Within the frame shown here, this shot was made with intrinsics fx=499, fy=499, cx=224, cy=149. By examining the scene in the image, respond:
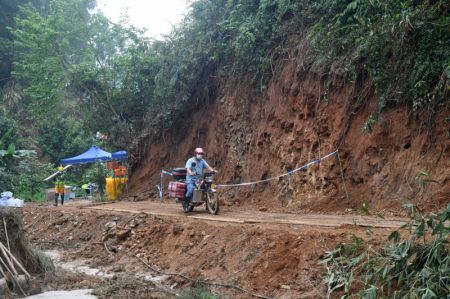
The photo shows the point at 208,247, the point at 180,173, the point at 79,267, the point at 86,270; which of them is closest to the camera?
the point at 208,247

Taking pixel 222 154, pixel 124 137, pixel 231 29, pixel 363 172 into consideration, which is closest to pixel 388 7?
pixel 363 172

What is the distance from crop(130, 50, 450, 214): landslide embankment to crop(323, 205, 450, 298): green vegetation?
0.96 metres

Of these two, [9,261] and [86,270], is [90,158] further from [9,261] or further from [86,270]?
[9,261]

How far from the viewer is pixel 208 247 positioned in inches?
397

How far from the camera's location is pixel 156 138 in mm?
22328

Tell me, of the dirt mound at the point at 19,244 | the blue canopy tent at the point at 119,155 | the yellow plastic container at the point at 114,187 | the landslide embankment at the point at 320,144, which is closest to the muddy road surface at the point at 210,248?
the landslide embankment at the point at 320,144

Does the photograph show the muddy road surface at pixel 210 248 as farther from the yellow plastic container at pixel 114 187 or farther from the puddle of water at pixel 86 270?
the yellow plastic container at pixel 114 187

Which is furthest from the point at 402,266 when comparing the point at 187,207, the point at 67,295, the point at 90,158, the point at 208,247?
the point at 90,158

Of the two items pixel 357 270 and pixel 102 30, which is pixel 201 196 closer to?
pixel 357 270

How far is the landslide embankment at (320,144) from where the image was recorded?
32.7 ft

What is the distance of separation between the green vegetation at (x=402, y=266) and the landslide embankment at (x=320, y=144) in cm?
96

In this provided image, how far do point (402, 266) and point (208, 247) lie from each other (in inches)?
194

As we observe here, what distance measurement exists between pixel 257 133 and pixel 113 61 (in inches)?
419

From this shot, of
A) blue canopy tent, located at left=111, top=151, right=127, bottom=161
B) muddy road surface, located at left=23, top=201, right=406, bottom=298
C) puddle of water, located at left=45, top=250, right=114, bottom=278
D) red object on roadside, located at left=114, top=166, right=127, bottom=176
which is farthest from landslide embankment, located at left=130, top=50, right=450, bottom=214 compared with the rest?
puddle of water, located at left=45, top=250, right=114, bottom=278
